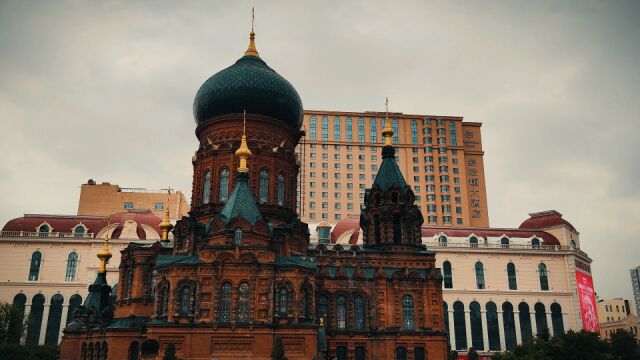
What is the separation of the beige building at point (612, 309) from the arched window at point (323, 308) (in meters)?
83.9

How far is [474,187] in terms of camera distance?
281ft

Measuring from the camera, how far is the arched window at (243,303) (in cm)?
2981

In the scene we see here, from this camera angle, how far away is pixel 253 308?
97.6 feet

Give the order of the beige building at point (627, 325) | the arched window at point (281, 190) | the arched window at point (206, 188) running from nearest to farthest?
the arched window at point (206, 188) → the arched window at point (281, 190) → the beige building at point (627, 325)

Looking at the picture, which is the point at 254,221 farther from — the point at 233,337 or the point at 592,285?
the point at 592,285

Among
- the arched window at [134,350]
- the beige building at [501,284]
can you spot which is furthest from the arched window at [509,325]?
the arched window at [134,350]

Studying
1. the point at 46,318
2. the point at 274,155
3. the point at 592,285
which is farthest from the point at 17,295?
the point at 592,285

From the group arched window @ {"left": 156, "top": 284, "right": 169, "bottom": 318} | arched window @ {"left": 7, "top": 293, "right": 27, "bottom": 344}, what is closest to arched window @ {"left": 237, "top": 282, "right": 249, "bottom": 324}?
arched window @ {"left": 156, "top": 284, "right": 169, "bottom": 318}

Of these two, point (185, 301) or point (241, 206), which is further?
point (241, 206)

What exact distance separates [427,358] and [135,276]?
59.7 feet

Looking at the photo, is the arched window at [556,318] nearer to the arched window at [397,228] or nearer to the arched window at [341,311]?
the arched window at [397,228]

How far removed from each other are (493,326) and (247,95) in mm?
33009

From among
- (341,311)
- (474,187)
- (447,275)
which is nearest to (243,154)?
(341,311)

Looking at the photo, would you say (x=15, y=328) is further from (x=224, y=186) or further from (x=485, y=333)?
(x=485, y=333)
